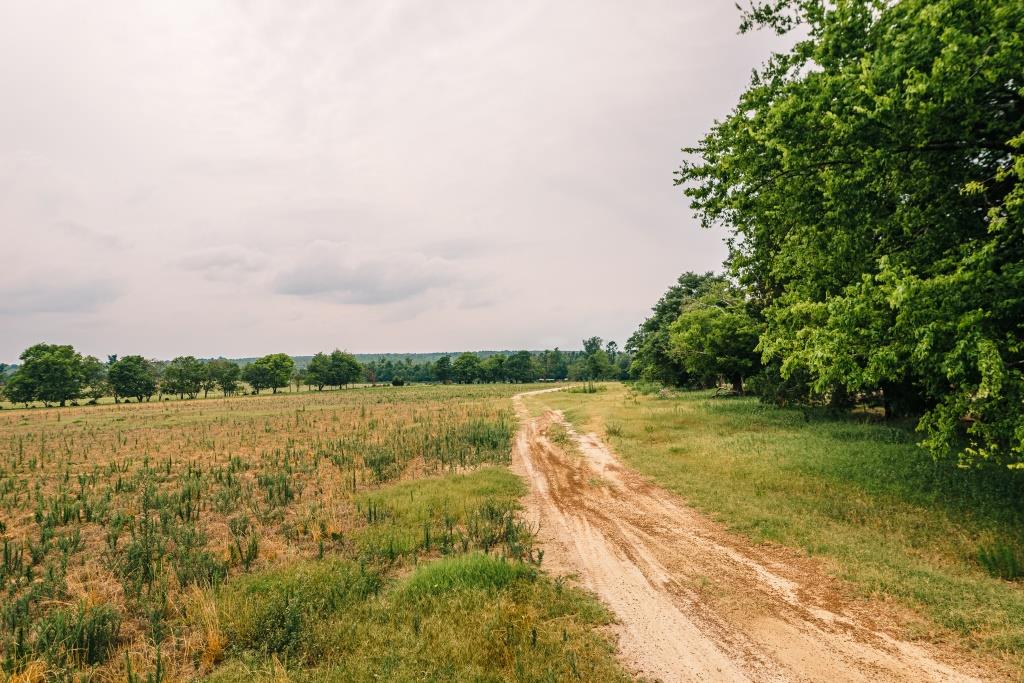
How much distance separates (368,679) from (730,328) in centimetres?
3127

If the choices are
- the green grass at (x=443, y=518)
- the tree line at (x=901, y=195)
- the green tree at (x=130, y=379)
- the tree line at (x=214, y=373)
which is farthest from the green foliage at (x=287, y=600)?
the green tree at (x=130, y=379)

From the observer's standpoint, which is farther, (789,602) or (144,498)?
(144,498)

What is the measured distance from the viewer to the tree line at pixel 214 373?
84.0 meters

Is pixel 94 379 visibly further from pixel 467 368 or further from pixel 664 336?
pixel 664 336

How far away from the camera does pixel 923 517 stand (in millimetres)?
10297

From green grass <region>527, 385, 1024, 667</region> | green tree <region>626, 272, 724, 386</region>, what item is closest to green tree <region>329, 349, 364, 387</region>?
green tree <region>626, 272, 724, 386</region>

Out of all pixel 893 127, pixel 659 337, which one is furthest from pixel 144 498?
pixel 659 337

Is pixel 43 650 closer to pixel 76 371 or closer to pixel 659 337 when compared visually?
pixel 659 337

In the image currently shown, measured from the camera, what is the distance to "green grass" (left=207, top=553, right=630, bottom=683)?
558 cm

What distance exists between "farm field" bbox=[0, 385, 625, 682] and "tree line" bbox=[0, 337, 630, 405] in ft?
298

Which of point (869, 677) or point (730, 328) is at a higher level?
point (730, 328)

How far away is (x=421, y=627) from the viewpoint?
6406 mm

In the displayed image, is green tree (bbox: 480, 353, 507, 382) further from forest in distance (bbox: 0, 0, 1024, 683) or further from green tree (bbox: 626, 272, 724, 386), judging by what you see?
forest in distance (bbox: 0, 0, 1024, 683)

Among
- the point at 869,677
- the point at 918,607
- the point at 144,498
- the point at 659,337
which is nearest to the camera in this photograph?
the point at 869,677
